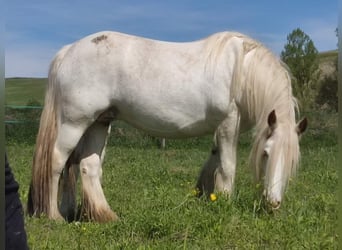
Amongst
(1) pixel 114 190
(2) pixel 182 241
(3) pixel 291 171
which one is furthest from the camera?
(1) pixel 114 190

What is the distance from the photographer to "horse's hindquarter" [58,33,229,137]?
445cm

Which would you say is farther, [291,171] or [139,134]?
[139,134]

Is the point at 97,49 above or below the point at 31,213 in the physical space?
above

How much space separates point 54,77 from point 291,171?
2.33 m

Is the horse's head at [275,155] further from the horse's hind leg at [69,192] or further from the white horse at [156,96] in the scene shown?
the horse's hind leg at [69,192]

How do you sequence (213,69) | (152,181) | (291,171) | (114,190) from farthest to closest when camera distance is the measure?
(152,181)
(114,190)
(213,69)
(291,171)

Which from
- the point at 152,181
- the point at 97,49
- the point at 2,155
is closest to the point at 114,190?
the point at 152,181

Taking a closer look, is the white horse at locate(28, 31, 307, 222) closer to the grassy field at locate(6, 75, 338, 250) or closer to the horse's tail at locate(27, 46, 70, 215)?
the horse's tail at locate(27, 46, 70, 215)

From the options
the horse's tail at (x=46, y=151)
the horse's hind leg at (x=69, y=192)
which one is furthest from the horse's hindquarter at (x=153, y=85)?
the horse's hind leg at (x=69, y=192)

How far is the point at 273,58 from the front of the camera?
14.9 feet

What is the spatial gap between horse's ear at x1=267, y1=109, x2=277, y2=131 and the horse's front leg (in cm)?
45

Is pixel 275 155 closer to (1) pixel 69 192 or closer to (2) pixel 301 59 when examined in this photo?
(1) pixel 69 192

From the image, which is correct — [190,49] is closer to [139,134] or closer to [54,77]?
[54,77]

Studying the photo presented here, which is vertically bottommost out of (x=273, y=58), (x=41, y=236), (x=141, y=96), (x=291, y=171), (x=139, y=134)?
(x=139, y=134)
